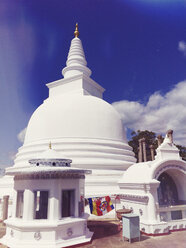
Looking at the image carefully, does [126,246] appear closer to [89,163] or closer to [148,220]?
[148,220]

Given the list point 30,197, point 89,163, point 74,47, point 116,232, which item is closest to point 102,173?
point 89,163

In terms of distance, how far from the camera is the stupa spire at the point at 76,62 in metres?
27.7

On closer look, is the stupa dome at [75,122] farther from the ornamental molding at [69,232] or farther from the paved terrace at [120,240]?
the ornamental molding at [69,232]

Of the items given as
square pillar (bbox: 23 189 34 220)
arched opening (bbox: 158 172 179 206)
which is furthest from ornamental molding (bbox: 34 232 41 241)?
arched opening (bbox: 158 172 179 206)

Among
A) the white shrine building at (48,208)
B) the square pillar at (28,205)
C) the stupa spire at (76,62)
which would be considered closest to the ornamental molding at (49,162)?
the white shrine building at (48,208)

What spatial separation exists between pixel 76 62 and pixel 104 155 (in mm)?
15095

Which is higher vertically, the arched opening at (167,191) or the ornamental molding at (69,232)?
the arched opening at (167,191)

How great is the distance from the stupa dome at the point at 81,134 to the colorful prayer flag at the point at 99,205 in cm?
465

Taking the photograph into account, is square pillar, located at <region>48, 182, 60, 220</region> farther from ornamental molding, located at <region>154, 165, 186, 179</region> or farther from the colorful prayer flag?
ornamental molding, located at <region>154, 165, 186, 179</region>

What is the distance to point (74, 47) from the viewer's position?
97.2 ft

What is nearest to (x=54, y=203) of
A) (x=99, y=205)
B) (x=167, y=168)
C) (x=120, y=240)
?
(x=99, y=205)

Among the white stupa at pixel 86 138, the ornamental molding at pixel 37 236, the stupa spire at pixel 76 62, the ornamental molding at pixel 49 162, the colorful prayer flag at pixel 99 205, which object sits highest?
the stupa spire at pixel 76 62

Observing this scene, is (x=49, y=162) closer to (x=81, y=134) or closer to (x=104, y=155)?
(x=104, y=155)

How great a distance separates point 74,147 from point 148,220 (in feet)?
29.1
